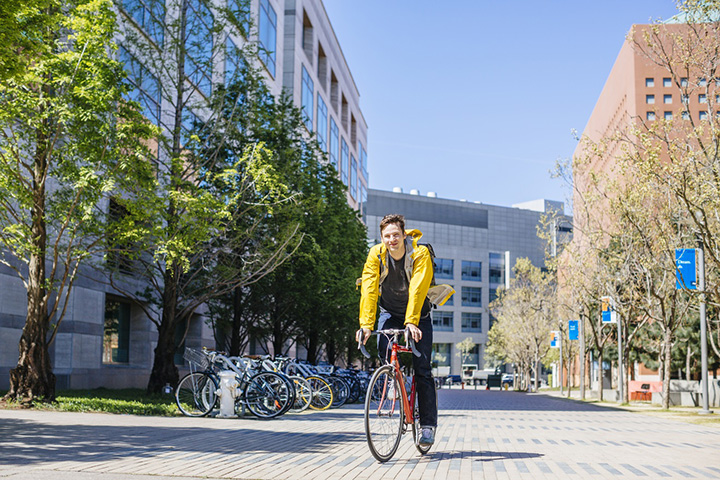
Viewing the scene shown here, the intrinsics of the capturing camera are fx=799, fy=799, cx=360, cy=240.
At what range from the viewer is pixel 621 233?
1051 inches

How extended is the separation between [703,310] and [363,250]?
657 inches

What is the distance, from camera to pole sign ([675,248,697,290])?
19.2 metres

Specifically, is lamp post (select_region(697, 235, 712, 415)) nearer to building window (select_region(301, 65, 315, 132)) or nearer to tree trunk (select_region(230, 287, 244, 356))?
tree trunk (select_region(230, 287, 244, 356))

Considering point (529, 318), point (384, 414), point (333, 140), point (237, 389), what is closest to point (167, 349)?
point (237, 389)

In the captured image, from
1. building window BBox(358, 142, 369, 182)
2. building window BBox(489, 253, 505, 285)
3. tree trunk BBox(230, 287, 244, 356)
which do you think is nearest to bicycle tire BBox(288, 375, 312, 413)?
tree trunk BBox(230, 287, 244, 356)

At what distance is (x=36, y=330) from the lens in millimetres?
13914

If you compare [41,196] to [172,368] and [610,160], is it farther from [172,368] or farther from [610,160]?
[610,160]

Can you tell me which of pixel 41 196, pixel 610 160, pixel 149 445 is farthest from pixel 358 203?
pixel 149 445

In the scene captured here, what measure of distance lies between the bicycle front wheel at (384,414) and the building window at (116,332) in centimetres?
1769

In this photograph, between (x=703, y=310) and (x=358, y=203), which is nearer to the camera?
(x=703, y=310)

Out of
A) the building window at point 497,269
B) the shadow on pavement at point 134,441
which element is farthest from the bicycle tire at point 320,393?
the building window at point 497,269

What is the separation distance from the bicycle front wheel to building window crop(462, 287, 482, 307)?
106792mm

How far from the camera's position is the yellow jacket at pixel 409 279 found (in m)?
6.96

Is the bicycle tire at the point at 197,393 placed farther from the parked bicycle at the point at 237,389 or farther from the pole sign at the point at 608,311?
the pole sign at the point at 608,311
